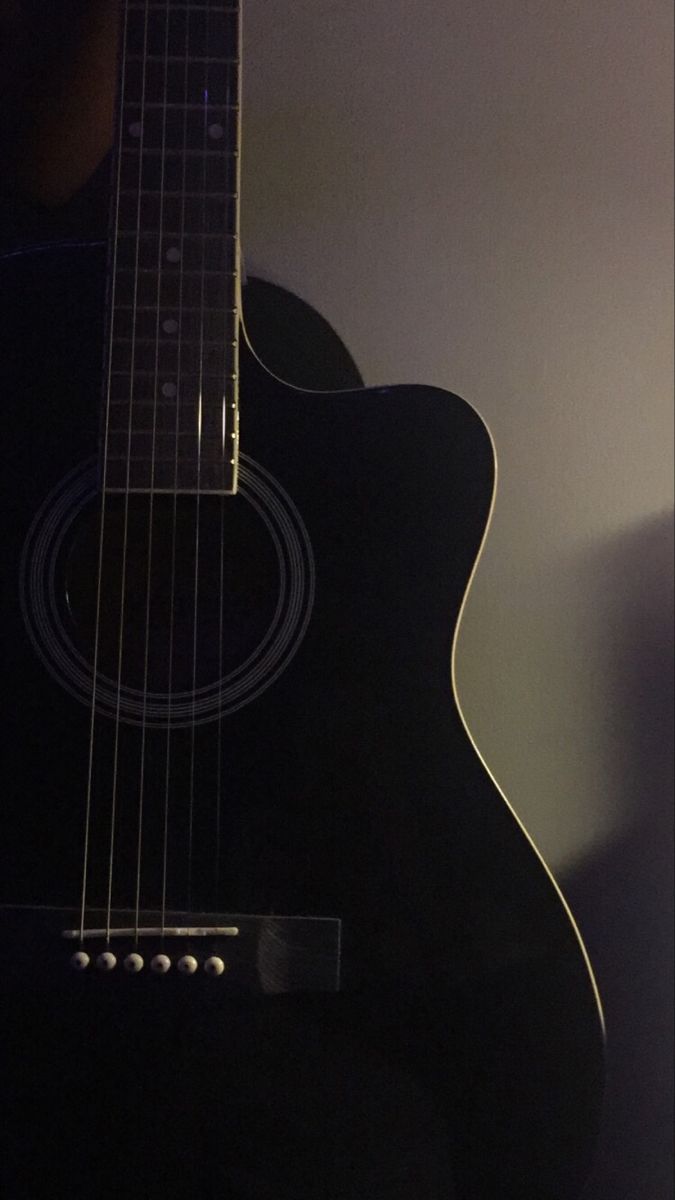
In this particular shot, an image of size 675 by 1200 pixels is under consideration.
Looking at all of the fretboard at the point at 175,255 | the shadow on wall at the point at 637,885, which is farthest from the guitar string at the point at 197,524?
the shadow on wall at the point at 637,885

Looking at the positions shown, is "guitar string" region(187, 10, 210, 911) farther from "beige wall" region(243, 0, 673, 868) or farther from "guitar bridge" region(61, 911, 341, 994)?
"beige wall" region(243, 0, 673, 868)

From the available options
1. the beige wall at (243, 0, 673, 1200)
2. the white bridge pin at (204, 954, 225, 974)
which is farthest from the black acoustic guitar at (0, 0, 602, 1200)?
the beige wall at (243, 0, 673, 1200)

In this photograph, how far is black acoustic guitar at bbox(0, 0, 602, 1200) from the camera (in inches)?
24.2

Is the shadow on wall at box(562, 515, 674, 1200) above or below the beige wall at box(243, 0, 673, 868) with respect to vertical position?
below

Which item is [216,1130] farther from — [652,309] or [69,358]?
[652,309]

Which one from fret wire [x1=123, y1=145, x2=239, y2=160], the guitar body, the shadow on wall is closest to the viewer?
the guitar body

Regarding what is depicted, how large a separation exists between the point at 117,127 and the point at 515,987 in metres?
0.66

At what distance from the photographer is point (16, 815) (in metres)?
0.64

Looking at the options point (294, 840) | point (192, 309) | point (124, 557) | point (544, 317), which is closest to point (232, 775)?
point (294, 840)

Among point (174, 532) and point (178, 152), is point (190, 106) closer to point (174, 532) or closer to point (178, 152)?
point (178, 152)

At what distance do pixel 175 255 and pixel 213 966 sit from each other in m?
0.49

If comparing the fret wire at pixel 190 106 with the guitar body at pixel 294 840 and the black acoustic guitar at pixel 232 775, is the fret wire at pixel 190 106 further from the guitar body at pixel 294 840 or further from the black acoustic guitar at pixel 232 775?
the guitar body at pixel 294 840

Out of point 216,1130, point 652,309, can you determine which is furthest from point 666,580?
point 216,1130

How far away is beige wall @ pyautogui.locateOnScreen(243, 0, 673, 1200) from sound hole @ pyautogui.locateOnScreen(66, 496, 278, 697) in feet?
1.08
